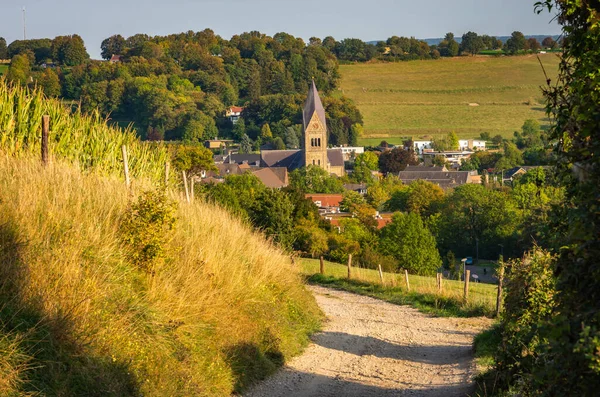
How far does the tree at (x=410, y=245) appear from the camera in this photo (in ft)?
174

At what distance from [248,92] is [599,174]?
19321 centimetres

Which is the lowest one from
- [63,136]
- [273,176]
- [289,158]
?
[273,176]

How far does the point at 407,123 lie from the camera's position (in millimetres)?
166500

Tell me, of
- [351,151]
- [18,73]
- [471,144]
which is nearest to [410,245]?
[18,73]

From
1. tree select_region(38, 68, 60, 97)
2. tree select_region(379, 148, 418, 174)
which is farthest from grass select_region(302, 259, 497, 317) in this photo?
tree select_region(379, 148, 418, 174)

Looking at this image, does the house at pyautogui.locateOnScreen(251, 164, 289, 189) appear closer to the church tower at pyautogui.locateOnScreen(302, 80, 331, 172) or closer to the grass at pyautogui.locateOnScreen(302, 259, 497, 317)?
the church tower at pyautogui.locateOnScreen(302, 80, 331, 172)

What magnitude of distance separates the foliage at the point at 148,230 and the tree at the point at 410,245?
136ft

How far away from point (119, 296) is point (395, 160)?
120215mm

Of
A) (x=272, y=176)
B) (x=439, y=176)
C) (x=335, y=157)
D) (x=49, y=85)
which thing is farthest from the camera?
(x=335, y=157)

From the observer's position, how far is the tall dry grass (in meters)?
7.88

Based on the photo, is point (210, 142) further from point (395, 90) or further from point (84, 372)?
point (84, 372)

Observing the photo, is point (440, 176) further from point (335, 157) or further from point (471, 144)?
point (471, 144)

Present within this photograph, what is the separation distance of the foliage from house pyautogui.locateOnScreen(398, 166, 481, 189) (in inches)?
4025

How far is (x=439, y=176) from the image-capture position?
11756 centimetres
